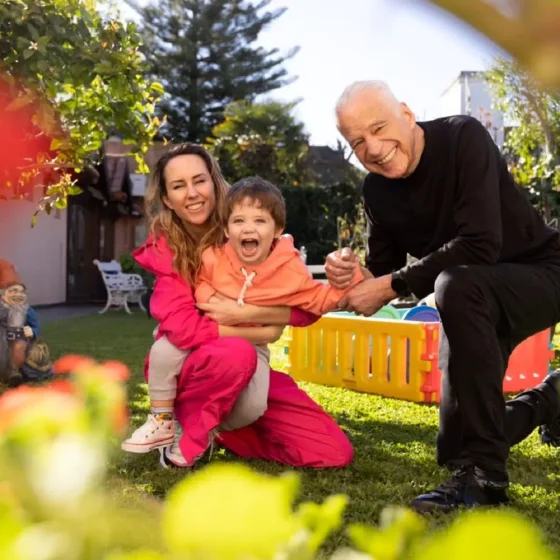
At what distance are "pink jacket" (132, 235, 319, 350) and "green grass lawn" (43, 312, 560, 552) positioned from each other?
452 mm

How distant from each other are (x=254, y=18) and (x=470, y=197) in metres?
20.2

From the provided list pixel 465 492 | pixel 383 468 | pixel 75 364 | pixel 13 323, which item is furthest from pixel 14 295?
pixel 75 364

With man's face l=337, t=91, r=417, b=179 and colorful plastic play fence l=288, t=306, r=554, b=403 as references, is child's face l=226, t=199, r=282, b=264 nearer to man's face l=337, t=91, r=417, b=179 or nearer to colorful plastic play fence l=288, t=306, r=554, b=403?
man's face l=337, t=91, r=417, b=179

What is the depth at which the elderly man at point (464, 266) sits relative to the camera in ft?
6.79

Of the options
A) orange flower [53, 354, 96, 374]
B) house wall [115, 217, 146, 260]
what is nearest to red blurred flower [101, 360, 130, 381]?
orange flower [53, 354, 96, 374]

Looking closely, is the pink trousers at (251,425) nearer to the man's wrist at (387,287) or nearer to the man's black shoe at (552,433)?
the man's wrist at (387,287)

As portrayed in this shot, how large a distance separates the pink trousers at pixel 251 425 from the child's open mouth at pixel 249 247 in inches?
13.1

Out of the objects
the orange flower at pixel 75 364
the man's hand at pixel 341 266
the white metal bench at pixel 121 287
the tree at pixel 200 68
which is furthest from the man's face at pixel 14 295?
the tree at pixel 200 68

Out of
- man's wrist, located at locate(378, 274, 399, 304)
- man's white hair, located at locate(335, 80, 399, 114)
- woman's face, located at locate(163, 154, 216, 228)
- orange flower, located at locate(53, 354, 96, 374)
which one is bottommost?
man's wrist, located at locate(378, 274, 399, 304)

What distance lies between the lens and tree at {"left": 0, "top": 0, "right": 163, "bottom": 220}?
360 centimetres

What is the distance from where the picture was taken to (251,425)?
2947 millimetres

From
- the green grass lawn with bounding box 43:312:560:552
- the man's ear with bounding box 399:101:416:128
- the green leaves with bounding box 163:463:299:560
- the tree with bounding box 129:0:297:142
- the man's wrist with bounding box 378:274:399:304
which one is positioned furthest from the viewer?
Result: the tree with bounding box 129:0:297:142

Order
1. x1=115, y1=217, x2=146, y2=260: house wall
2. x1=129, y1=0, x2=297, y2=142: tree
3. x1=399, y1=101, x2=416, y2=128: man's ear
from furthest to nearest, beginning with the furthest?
1. x1=129, y1=0, x2=297, y2=142: tree
2. x1=115, y1=217, x2=146, y2=260: house wall
3. x1=399, y1=101, x2=416, y2=128: man's ear

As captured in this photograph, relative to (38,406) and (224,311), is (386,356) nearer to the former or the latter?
(224,311)
